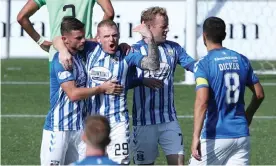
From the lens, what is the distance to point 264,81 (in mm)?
20688

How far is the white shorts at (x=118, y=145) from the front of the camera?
9516 millimetres

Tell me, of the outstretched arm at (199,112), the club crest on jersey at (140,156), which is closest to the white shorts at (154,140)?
the club crest on jersey at (140,156)

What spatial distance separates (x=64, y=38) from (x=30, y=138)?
191 inches

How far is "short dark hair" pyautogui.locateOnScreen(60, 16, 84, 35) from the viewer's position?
940 cm

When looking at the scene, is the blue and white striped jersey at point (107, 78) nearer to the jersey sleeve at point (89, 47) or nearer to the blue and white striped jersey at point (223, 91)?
the jersey sleeve at point (89, 47)

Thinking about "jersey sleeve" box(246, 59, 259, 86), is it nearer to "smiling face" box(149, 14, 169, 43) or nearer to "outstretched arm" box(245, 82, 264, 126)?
"outstretched arm" box(245, 82, 264, 126)

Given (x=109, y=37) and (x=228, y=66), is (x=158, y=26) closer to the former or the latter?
(x=109, y=37)

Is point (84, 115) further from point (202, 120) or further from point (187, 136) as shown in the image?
point (187, 136)

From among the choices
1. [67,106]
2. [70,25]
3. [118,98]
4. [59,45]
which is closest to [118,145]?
[118,98]

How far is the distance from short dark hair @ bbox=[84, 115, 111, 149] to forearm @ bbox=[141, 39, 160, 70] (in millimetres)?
2625

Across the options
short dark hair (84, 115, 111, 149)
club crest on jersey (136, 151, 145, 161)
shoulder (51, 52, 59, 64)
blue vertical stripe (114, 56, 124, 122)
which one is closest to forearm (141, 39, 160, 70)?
blue vertical stripe (114, 56, 124, 122)

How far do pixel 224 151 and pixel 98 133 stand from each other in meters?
2.44

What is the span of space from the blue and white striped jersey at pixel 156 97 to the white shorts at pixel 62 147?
2.97 feet

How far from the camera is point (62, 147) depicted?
31.1ft
